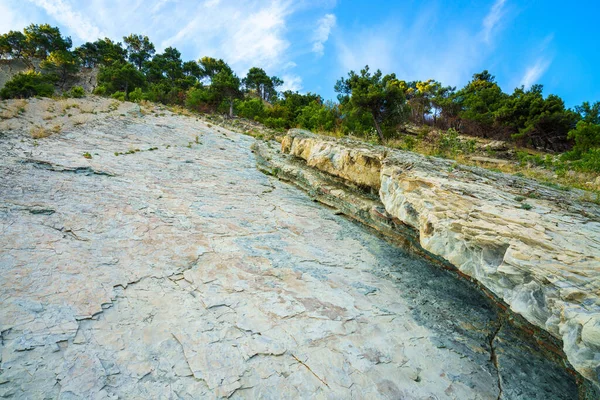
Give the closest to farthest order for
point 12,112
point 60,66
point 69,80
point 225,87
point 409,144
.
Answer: point 12,112 < point 409,144 < point 225,87 < point 60,66 < point 69,80

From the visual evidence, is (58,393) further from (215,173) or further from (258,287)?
(215,173)

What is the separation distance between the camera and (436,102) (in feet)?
109

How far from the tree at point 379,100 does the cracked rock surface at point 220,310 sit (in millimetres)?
18378

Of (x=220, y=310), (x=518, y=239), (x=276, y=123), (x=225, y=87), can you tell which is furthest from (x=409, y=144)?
(x=225, y=87)

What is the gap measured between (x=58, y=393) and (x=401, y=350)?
3.86m

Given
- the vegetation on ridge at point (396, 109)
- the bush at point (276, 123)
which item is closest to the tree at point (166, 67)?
the vegetation on ridge at point (396, 109)

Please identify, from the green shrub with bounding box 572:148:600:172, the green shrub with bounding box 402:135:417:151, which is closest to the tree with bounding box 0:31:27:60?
the green shrub with bounding box 402:135:417:151

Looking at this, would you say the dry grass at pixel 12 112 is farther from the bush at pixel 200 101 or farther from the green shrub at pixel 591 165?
the green shrub at pixel 591 165

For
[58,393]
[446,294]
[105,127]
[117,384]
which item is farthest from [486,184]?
[105,127]

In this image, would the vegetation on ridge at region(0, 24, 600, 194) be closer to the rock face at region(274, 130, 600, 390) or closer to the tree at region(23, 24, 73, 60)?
the tree at region(23, 24, 73, 60)

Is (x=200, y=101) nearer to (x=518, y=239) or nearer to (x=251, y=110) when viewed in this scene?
(x=251, y=110)

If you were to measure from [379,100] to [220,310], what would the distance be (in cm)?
2255

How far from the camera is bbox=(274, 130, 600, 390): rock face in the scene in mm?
2535

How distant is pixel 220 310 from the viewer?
342 cm
